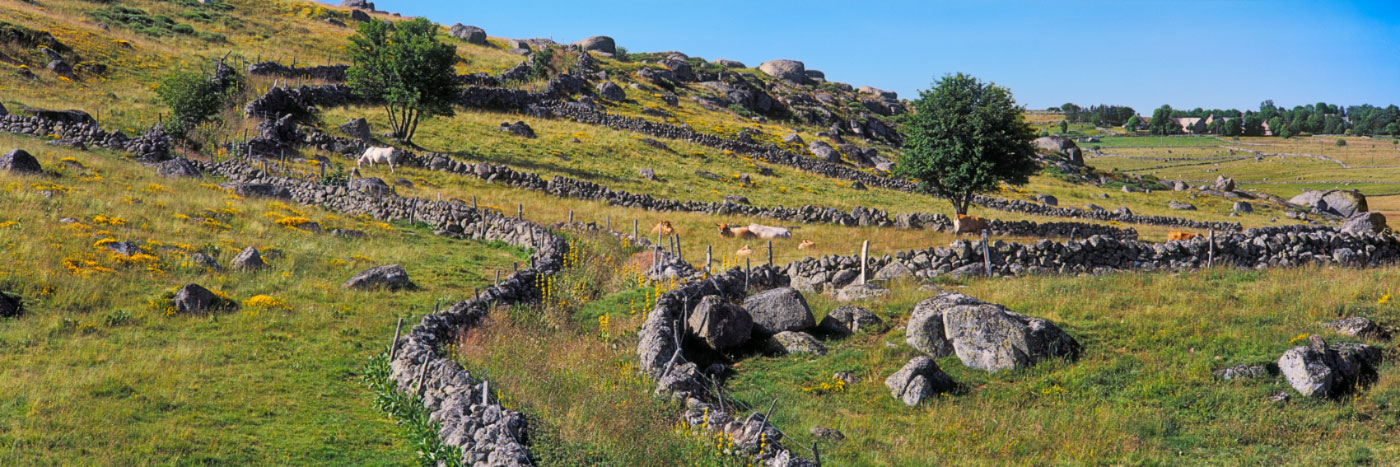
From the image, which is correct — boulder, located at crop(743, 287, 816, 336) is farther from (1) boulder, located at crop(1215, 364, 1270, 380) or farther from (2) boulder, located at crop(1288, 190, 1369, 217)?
(2) boulder, located at crop(1288, 190, 1369, 217)

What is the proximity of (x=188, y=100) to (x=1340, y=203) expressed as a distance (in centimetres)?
8756

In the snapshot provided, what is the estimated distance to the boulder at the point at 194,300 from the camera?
718 inches

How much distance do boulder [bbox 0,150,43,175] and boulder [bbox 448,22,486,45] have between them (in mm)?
85887

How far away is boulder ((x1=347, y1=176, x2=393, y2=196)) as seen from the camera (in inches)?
1462

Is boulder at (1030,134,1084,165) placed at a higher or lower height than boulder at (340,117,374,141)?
lower

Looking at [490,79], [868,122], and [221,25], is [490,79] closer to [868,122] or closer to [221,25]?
[221,25]

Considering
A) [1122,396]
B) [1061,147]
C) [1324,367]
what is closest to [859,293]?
[1122,396]

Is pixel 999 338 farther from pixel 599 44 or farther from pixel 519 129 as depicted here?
pixel 599 44

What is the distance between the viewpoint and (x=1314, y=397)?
1424cm

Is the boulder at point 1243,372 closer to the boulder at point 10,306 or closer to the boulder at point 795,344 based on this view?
the boulder at point 795,344

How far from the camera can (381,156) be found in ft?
151

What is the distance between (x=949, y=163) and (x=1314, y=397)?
27525 millimetres

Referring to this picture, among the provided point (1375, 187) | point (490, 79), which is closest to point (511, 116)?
point (490, 79)

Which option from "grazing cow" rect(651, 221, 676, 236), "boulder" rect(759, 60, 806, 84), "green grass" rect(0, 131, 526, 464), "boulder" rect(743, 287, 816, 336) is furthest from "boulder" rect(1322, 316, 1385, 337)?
"boulder" rect(759, 60, 806, 84)
